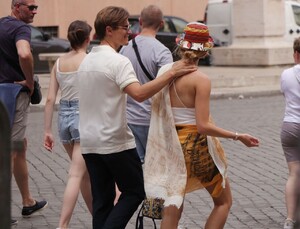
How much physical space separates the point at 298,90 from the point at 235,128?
22.5ft

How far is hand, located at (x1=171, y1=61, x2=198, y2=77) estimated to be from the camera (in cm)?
596

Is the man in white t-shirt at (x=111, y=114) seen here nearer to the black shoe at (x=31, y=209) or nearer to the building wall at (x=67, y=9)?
the black shoe at (x=31, y=209)

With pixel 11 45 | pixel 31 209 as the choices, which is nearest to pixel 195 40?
pixel 11 45

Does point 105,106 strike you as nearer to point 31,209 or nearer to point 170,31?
point 31,209

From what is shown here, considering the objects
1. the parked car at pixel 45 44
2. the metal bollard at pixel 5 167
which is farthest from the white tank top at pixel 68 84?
the parked car at pixel 45 44

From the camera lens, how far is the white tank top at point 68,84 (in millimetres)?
7336

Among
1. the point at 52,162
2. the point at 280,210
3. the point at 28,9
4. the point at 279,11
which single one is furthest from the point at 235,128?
the point at 279,11

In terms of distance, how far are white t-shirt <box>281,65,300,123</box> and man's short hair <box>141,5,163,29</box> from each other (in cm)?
109

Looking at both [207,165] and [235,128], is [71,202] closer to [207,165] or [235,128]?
[207,165]

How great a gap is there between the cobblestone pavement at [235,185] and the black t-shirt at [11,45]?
1.17m

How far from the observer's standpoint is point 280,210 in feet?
26.7

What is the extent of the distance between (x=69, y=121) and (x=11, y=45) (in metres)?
0.78

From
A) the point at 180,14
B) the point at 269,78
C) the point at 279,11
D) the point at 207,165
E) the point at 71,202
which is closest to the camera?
the point at 207,165

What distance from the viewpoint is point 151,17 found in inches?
303
